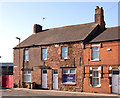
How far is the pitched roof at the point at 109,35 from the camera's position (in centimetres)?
2152

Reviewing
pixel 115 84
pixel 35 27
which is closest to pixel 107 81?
pixel 115 84

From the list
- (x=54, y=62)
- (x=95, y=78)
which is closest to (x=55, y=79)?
(x=54, y=62)

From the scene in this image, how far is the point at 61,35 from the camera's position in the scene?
2720 cm

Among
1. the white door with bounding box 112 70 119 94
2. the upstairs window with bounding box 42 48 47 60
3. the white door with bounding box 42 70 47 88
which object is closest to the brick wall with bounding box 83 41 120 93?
the white door with bounding box 112 70 119 94

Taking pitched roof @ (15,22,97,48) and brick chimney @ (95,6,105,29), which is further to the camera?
brick chimney @ (95,6,105,29)

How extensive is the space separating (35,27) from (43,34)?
2.97m

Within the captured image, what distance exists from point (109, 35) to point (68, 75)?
7031 mm

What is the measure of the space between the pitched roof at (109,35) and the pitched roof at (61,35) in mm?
1779

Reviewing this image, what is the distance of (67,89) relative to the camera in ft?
77.2

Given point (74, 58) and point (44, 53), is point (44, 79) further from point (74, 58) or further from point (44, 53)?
point (74, 58)

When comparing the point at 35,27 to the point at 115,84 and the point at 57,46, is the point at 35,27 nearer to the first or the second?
the point at 57,46

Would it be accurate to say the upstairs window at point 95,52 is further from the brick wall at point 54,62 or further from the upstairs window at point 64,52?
the upstairs window at point 64,52

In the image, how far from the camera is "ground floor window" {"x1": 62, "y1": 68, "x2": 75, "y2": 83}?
2335 cm

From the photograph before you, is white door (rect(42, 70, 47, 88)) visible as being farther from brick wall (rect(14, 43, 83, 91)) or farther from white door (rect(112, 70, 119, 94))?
white door (rect(112, 70, 119, 94))
